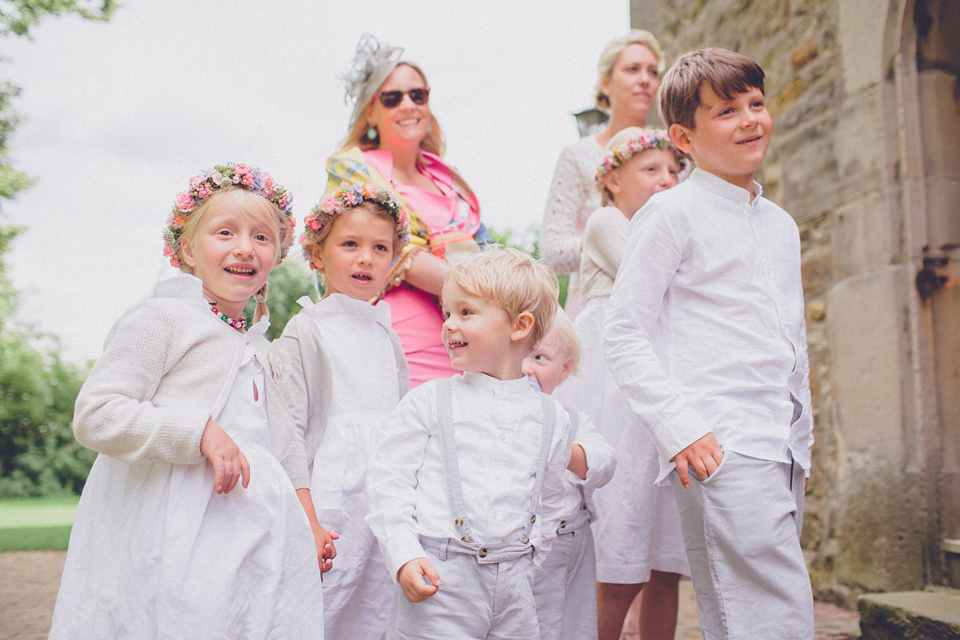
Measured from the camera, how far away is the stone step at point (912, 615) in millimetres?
3115

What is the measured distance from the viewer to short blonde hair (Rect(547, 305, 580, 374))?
8.86ft

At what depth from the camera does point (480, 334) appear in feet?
6.95

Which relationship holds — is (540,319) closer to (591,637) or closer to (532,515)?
(532,515)

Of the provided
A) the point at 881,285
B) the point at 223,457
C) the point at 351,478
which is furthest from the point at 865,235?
the point at 223,457

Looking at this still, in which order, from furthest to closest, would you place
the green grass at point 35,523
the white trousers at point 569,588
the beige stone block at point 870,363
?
the green grass at point 35,523 < the beige stone block at point 870,363 < the white trousers at point 569,588

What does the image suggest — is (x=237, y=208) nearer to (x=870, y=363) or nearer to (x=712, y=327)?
(x=712, y=327)

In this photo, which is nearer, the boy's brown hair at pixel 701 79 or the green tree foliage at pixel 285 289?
the boy's brown hair at pixel 701 79

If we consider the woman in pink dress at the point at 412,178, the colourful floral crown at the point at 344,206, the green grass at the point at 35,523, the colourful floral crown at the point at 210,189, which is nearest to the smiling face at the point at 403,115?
the woman in pink dress at the point at 412,178

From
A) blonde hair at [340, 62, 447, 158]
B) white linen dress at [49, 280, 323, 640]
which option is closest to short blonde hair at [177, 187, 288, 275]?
white linen dress at [49, 280, 323, 640]

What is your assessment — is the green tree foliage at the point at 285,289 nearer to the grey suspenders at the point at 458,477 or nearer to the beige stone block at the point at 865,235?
the beige stone block at the point at 865,235

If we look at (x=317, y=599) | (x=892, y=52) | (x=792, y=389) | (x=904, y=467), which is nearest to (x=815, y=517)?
(x=904, y=467)

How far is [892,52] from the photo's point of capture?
3955 mm

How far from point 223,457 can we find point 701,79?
167 cm

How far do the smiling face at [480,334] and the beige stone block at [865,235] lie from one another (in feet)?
8.59
